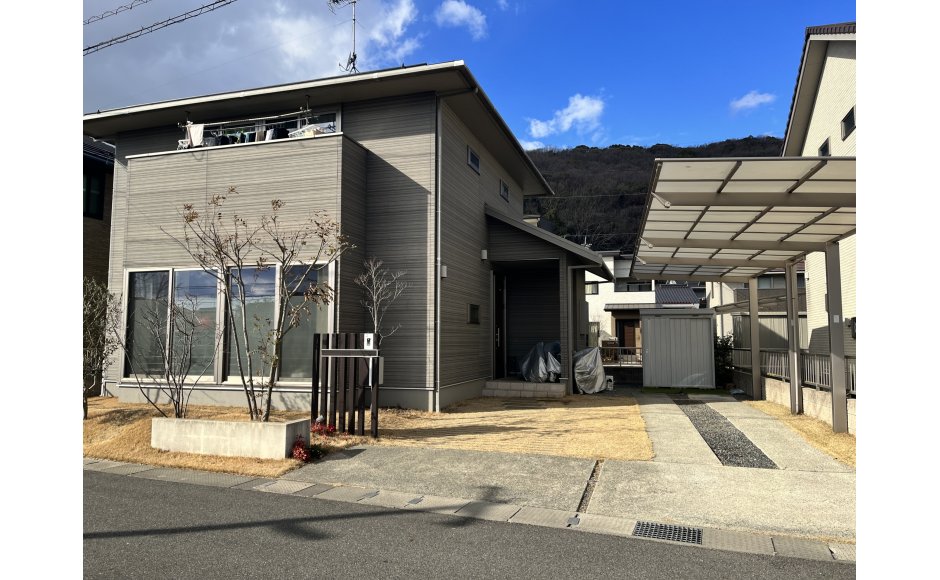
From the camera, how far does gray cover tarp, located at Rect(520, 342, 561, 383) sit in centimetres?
1448

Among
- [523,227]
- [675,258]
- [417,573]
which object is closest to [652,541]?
[417,573]

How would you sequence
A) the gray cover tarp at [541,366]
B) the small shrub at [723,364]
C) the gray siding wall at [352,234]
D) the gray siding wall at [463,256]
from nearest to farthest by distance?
the gray siding wall at [352,234] → the gray siding wall at [463,256] → the gray cover tarp at [541,366] → the small shrub at [723,364]

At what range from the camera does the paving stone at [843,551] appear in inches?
167

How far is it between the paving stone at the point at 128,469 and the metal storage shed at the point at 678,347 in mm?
12130

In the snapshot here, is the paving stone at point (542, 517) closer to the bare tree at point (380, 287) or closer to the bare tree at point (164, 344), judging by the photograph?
the bare tree at point (380, 287)

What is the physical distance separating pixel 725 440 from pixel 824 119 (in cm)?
1089

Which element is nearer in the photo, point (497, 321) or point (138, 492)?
point (138, 492)

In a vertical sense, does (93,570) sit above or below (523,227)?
below

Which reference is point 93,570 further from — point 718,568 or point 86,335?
point 86,335

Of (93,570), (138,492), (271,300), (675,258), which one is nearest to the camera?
(93,570)

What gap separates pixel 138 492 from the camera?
5.98 metres

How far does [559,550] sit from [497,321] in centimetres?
1195

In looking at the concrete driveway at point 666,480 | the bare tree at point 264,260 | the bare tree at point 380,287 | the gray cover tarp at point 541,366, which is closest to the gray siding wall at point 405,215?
the bare tree at point 380,287

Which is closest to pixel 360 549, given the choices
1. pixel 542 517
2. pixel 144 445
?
pixel 542 517
